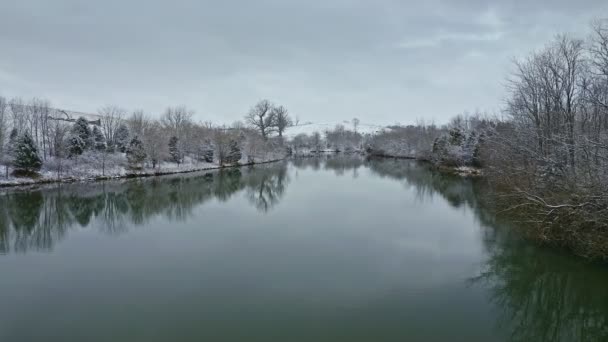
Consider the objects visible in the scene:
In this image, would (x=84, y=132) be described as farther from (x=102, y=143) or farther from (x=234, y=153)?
(x=234, y=153)

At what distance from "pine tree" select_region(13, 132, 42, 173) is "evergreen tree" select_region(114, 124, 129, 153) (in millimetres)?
9162

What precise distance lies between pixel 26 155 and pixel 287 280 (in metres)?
23.5

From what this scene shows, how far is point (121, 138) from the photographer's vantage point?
33.2 meters

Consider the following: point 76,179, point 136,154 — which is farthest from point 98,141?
point 76,179

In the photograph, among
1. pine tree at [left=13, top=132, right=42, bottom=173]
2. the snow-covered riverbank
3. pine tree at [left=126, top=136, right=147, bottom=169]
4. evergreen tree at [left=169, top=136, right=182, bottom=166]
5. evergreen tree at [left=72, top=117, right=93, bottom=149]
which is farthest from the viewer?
evergreen tree at [left=169, top=136, right=182, bottom=166]

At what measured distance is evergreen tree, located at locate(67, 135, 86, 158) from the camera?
85.9 ft

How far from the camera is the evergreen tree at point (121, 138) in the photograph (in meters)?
32.5

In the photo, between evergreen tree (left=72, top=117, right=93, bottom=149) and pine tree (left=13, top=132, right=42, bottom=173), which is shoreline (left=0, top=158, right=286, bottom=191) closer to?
pine tree (left=13, top=132, right=42, bottom=173)

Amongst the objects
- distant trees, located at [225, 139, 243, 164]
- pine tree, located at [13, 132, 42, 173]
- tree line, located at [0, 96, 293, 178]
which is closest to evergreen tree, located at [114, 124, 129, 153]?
tree line, located at [0, 96, 293, 178]

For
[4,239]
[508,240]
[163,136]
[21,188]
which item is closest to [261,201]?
[4,239]

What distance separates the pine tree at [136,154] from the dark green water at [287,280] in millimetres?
15875

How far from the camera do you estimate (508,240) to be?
34.2 ft

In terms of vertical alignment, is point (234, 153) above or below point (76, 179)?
above

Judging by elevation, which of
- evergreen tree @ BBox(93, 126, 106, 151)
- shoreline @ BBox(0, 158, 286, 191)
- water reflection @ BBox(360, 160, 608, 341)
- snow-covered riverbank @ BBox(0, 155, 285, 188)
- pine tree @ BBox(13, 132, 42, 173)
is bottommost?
water reflection @ BBox(360, 160, 608, 341)
